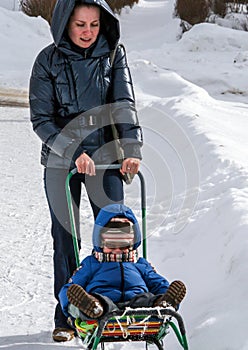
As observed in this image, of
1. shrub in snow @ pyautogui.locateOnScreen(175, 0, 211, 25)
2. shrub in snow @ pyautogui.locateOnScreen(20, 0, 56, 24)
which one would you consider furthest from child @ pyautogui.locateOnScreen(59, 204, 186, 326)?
shrub in snow @ pyautogui.locateOnScreen(175, 0, 211, 25)

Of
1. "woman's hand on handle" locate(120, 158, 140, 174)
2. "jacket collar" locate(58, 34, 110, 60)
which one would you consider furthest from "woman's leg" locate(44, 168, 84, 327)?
"jacket collar" locate(58, 34, 110, 60)

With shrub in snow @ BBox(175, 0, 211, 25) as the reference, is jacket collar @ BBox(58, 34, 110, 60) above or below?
above

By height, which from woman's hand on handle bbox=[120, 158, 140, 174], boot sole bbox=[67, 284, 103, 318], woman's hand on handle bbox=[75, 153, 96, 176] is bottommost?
boot sole bbox=[67, 284, 103, 318]

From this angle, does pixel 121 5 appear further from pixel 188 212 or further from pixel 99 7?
pixel 99 7

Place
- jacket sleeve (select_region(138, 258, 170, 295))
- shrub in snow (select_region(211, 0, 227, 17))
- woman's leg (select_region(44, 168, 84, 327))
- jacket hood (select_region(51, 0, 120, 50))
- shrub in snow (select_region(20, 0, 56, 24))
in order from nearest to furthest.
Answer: jacket sleeve (select_region(138, 258, 170, 295)), jacket hood (select_region(51, 0, 120, 50)), woman's leg (select_region(44, 168, 84, 327)), shrub in snow (select_region(20, 0, 56, 24)), shrub in snow (select_region(211, 0, 227, 17))

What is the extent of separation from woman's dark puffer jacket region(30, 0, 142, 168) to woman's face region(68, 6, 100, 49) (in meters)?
0.04

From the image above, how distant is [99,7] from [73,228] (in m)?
1.08

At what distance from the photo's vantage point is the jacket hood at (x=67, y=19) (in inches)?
130

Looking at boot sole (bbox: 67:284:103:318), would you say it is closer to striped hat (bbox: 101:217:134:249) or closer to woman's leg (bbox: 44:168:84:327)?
striped hat (bbox: 101:217:134:249)

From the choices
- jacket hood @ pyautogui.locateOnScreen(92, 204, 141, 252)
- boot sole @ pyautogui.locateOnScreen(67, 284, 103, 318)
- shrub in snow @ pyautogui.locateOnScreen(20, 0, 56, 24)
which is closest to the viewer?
boot sole @ pyautogui.locateOnScreen(67, 284, 103, 318)

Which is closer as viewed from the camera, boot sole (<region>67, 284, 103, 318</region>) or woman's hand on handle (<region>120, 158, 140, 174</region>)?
boot sole (<region>67, 284, 103, 318</region>)

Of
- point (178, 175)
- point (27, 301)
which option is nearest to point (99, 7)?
point (27, 301)

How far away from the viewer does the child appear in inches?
111

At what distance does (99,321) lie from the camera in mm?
2680
